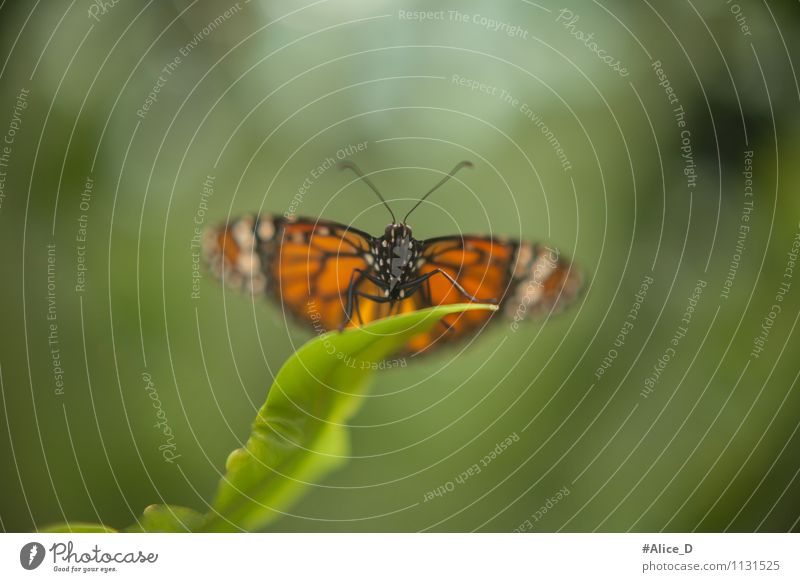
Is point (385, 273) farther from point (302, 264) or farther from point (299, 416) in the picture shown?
point (299, 416)

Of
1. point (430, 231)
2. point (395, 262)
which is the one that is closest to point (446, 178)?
point (430, 231)

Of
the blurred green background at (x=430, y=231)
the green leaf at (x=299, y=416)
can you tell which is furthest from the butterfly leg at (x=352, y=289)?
the green leaf at (x=299, y=416)

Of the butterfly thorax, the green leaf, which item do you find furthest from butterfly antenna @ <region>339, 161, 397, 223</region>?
the green leaf

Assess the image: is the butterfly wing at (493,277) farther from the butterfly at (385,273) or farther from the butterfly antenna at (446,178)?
the butterfly antenna at (446,178)

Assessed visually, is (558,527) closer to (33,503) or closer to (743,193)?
(743,193)

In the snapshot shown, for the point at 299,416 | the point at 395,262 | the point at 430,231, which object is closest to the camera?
the point at 299,416

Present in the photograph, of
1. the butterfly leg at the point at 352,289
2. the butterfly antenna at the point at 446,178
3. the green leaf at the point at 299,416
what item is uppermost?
the butterfly antenna at the point at 446,178

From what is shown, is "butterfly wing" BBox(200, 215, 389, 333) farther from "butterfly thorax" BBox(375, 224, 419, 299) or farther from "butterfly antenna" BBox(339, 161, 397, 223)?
"butterfly antenna" BBox(339, 161, 397, 223)
